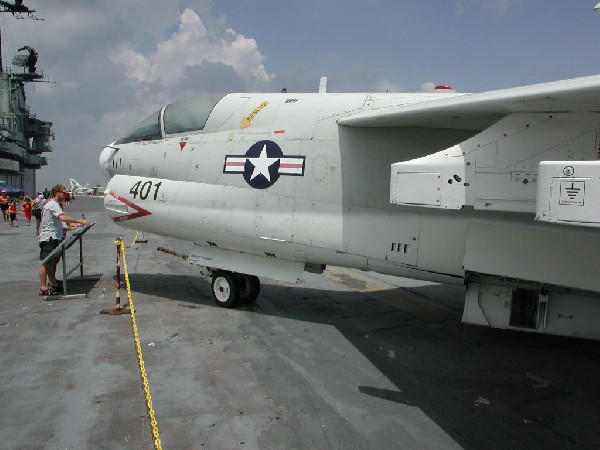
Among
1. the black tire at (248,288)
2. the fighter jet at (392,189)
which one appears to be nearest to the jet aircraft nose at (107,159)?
the fighter jet at (392,189)

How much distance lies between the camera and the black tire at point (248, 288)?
7.84 metres

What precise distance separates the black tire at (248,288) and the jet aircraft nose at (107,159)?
145 inches

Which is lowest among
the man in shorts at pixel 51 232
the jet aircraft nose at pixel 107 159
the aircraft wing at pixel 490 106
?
the man in shorts at pixel 51 232

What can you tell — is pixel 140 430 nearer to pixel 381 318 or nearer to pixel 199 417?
pixel 199 417

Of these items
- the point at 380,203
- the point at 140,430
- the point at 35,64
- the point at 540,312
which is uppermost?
the point at 35,64

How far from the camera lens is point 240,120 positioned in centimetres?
734

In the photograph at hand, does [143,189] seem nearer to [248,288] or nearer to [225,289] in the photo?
[225,289]

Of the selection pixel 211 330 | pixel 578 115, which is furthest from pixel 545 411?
pixel 211 330

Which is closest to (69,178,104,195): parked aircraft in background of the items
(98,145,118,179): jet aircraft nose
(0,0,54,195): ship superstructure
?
(0,0,54,195): ship superstructure

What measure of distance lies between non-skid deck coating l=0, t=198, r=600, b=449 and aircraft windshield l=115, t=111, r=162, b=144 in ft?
10.4

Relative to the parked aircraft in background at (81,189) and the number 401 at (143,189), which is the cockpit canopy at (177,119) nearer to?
the number 401 at (143,189)

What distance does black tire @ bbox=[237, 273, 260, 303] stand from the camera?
7836 millimetres

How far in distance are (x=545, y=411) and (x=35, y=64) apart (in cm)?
8255

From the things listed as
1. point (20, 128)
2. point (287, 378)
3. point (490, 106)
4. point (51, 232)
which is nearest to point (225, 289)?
point (287, 378)
